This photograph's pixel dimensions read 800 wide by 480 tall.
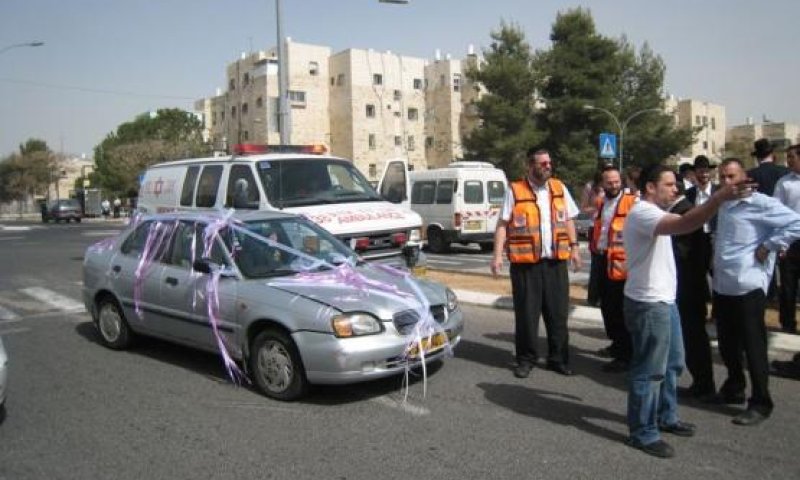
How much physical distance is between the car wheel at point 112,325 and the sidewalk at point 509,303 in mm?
4643

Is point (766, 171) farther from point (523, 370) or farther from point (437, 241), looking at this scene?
point (437, 241)

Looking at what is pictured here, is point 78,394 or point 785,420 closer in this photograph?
point 785,420

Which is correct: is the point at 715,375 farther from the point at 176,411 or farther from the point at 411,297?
the point at 176,411

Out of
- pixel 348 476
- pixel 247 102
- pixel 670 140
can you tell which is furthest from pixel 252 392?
pixel 247 102

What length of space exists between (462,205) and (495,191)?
1.09 meters

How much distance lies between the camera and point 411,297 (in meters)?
5.82

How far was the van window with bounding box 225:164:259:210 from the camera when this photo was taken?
937 cm

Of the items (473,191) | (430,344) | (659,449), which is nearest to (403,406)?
(430,344)

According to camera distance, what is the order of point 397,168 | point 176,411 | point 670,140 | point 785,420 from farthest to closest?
point 670,140 → point 397,168 → point 176,411 → point 785,420

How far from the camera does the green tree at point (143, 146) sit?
62.6 meters

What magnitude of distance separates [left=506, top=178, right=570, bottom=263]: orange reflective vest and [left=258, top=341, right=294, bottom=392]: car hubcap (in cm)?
214

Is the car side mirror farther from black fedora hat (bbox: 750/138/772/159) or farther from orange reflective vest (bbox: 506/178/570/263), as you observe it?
black fedora hat (bbox: 750/138/772/159)

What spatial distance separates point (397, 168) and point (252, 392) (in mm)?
7508

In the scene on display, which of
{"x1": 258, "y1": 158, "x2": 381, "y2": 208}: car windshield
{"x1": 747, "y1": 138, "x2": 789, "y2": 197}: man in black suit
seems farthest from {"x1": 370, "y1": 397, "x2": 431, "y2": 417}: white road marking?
{"x1": 747, "y1": 138, "x2": 789, "y2": 197}: man in black suit
